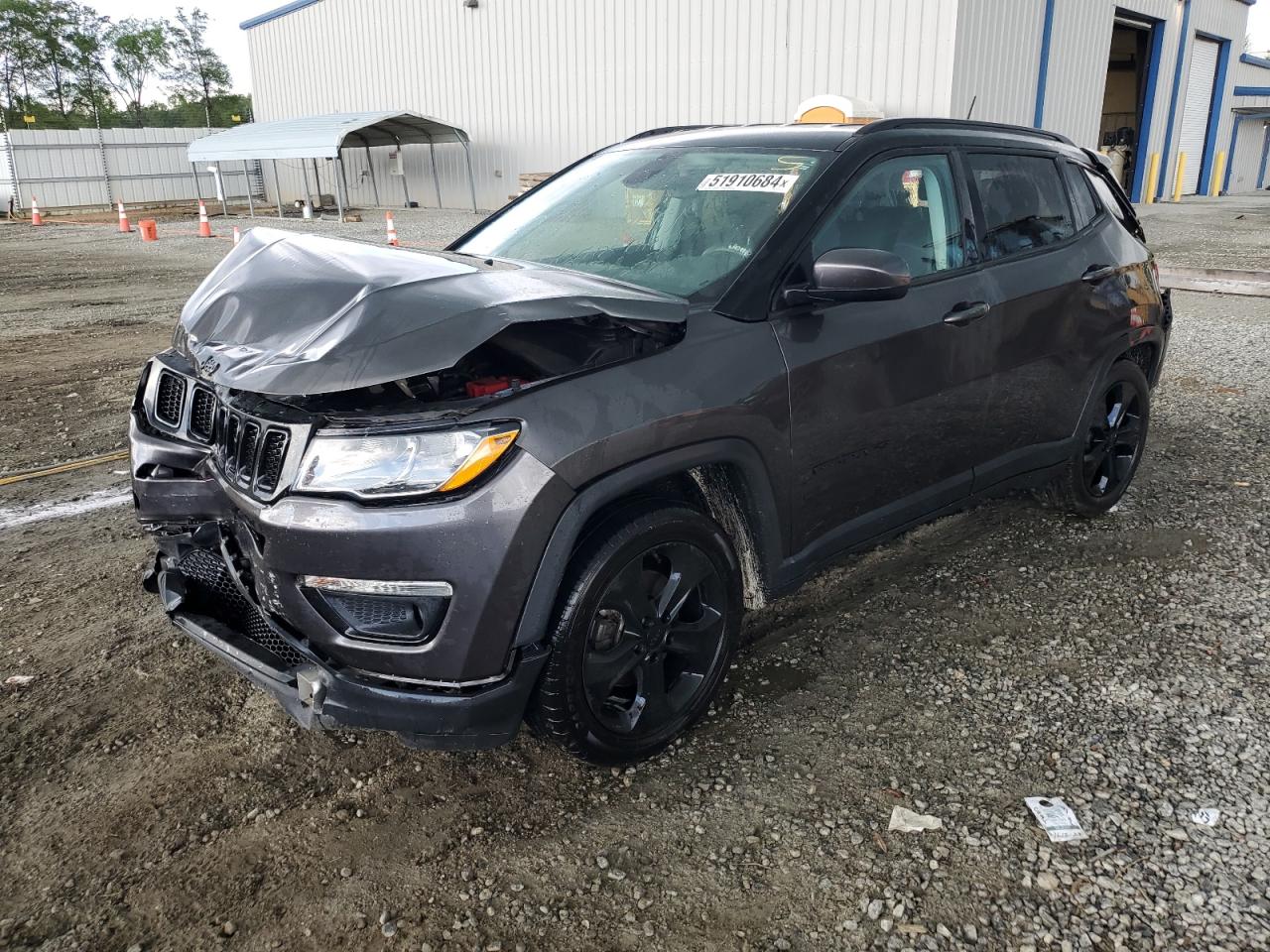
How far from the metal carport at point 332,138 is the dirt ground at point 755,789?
2264cm

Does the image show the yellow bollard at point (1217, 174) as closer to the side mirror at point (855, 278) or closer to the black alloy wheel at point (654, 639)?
the side mirror at point (855, 278)

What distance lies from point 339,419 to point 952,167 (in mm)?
2480

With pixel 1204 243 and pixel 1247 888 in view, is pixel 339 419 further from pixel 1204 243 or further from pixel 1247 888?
pixel 1204 243

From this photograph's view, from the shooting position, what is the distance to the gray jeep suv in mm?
2211

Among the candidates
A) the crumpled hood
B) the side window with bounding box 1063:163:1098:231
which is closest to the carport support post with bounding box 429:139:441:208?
the side window with bounding box 1063:163:1098:231

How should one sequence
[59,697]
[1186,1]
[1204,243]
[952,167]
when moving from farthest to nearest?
[1186,1], [1204,243], [952,167], [59,697]

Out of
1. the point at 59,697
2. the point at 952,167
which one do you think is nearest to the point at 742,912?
the point at 59,697

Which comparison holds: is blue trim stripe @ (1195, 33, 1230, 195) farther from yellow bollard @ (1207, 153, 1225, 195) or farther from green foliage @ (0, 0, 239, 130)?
green foliage @ (0, 0, 239, 130)

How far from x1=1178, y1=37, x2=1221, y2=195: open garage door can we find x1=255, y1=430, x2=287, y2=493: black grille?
31.9m

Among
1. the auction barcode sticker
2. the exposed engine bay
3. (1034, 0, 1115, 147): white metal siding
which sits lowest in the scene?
the exposed engine bay

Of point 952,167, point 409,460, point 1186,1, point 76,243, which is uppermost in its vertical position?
point 1186,1

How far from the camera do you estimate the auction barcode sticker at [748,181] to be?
10.2 ft

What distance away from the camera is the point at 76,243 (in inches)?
786

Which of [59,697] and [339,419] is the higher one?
[339,419]
